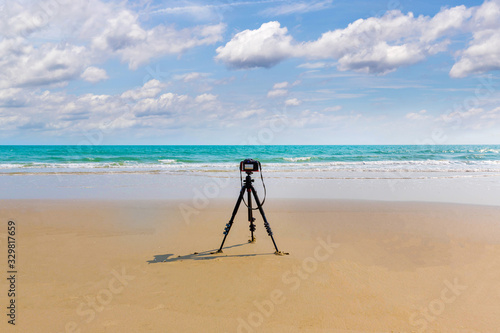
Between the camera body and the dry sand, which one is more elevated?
the camera body

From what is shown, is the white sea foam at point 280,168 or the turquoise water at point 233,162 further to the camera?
the turquoise water at point 233,162

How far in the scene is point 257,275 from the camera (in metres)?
4.17

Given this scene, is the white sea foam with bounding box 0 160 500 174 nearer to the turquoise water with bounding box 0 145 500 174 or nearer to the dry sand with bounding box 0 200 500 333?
the turquoise water with bounding box 0 145 500 174

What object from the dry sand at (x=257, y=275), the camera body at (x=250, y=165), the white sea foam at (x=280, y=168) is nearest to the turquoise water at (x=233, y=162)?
the white sea foam at (x=280, y=168)

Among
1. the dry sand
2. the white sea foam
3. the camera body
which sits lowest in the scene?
the dry sand

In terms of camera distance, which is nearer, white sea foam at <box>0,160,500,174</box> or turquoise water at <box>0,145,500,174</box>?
white sea foam at <box>0,160,500,174</box>

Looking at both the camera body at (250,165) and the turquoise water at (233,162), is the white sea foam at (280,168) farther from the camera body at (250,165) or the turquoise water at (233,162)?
the camera body at (250,165)

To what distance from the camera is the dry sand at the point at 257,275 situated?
3.18 m

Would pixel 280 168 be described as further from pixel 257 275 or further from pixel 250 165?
pixel 257 275

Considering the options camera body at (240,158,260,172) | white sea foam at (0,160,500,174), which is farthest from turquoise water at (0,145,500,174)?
camera body at (240,158,260,172)

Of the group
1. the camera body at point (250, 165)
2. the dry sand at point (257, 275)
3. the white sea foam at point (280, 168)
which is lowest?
the dry sand at point (257, 275)

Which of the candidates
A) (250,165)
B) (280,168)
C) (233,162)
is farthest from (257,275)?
(233,162)

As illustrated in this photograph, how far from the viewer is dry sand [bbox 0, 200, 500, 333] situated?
125 inches

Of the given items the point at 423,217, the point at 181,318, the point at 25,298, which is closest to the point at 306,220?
the point at 423,217
